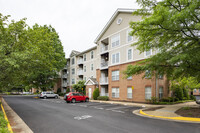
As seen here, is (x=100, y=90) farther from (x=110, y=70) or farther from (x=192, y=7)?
(x=192, y=7)

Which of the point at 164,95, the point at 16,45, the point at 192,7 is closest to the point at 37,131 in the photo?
the point at 16,45

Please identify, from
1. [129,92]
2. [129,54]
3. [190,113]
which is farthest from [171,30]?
[129,92]

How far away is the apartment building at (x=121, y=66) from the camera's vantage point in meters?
21.9

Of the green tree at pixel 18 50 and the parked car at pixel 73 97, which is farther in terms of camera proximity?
the parked car at pixel 73 97

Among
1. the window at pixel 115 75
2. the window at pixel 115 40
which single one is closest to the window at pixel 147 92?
the window at pixel 115 75

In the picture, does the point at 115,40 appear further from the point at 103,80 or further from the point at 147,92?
the point at 147,92

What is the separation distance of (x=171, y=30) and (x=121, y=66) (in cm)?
1525

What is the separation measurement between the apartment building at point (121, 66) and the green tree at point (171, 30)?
7813 millimetres

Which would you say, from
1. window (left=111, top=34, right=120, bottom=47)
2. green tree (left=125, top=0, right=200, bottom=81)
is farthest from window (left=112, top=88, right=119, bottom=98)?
green tree (left=125, top=0, right=200, bottom=81)

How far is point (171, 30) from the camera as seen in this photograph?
34.4 feet

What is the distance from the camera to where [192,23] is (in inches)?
443

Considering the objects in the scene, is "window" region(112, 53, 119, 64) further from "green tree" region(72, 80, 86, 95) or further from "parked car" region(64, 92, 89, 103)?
"green tree" region(72, 80, 86, 95)

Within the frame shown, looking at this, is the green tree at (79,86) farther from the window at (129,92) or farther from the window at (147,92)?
the window at (147,92)

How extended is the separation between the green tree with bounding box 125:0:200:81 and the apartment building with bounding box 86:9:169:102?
25.6 ft
